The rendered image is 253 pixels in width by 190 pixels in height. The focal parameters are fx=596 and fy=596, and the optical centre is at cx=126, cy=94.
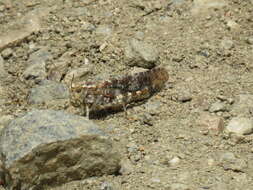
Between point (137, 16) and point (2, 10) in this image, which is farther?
point (2, 10)

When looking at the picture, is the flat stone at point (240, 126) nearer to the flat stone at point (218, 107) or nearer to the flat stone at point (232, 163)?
the flat stone at point (218, 107)

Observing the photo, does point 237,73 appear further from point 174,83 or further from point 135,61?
point 135,61

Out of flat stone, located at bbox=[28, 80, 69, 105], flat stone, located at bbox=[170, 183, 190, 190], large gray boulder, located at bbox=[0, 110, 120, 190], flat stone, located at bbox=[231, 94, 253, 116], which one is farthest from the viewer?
flat stone, located at bbox=[28, 80, 69, 105]

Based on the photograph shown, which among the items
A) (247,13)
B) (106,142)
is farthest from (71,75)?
(247,13)

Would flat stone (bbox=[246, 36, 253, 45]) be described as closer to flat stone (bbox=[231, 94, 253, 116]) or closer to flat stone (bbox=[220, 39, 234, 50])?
flat stone (bbox=[220, 39, 234, 50])

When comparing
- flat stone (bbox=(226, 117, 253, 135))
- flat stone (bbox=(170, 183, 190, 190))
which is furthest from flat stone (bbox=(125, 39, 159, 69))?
flat stone (bbox=(170, 183, 190, 190))

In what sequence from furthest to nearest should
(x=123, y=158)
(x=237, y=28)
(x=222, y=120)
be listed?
(x=237, y=28) → (x=222, y=120) → (x=123, y=158)
